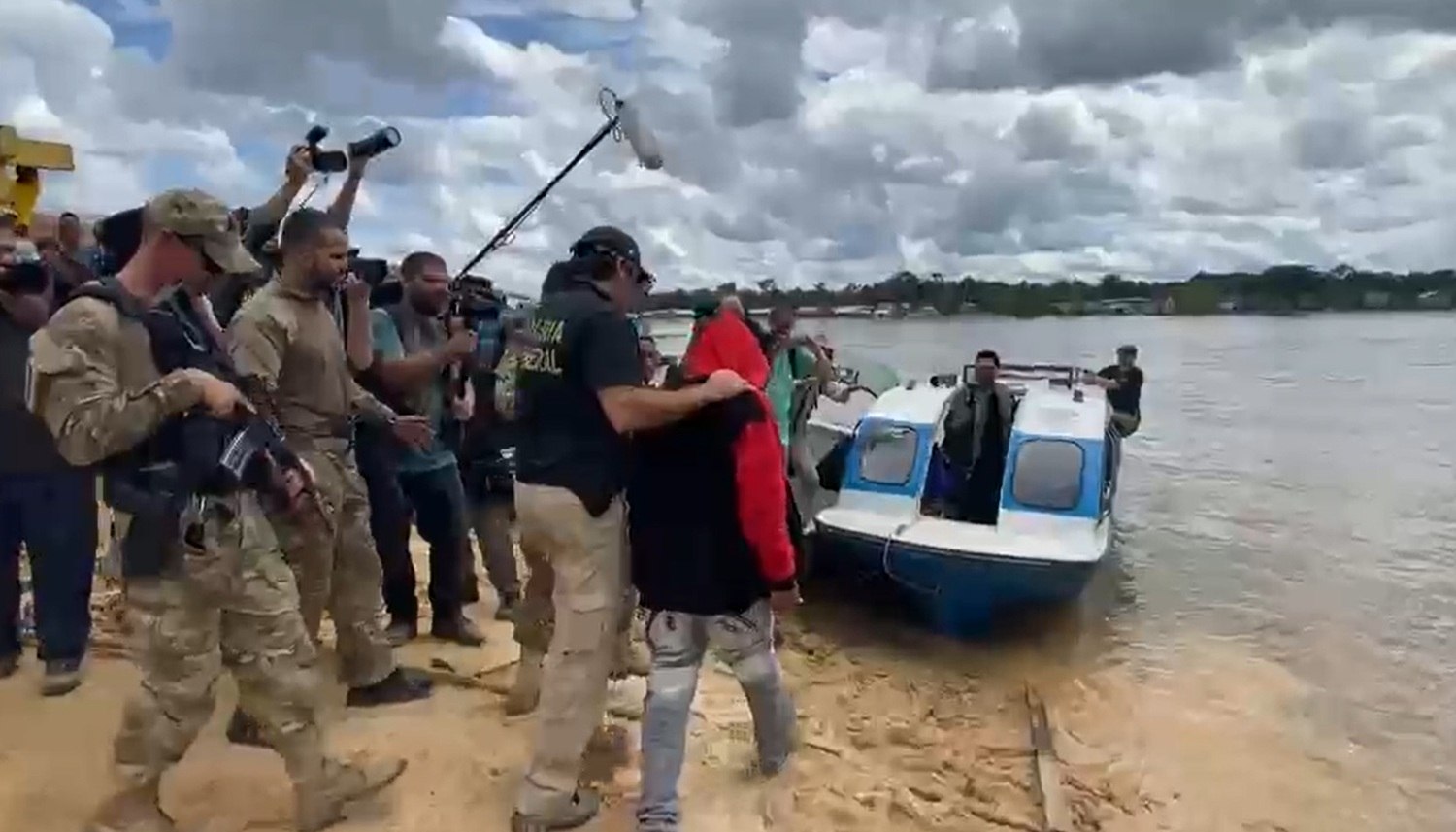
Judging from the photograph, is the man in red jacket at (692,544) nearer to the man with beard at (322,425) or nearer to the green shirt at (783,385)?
the man with beard at (322,425)

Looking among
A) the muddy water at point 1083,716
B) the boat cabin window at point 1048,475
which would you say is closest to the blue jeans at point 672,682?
the muddy water at point 1083,716

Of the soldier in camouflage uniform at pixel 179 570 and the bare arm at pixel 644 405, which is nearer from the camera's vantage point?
the soldier in camouflage uniform at pixel 179 570

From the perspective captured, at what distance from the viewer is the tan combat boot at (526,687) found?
516 centimetres

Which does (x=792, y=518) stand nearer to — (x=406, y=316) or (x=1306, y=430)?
(x=406, y=316)

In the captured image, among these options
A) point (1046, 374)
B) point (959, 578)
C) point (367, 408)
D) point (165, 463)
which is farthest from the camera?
point (1046, 374)

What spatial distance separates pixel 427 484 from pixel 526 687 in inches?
50.5

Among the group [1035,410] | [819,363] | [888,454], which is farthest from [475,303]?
[1035,410]

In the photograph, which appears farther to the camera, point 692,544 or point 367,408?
point 367,408

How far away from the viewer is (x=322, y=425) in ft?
15.0

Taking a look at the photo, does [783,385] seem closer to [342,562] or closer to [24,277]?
[342,562]

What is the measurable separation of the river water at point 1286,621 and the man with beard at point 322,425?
4259 millimetres

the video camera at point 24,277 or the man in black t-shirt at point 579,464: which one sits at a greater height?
the video camera at point 24,277

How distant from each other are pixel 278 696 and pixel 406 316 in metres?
2.52

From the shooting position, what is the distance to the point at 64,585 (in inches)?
202
